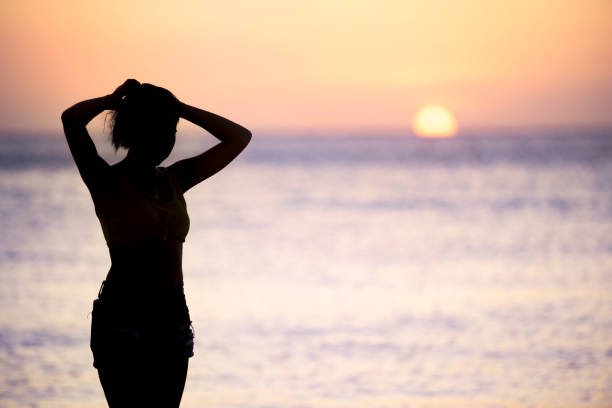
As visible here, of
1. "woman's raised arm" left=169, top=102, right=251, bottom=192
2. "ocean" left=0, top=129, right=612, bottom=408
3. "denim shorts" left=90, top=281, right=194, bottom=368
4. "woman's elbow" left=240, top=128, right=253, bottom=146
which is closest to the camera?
"denim shorts" left=90, top=281, right=194, bottom=368

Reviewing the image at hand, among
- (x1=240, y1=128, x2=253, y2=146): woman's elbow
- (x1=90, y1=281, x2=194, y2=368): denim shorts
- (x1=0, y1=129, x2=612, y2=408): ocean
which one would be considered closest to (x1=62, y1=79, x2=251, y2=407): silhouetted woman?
(x1=90, y1=281, x2=194, y2=368): denim shorts

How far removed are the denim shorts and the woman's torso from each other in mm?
45

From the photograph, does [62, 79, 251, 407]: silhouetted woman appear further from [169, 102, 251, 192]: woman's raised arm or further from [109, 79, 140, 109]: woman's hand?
[169, 102, 251, 192]: woman's raised arm

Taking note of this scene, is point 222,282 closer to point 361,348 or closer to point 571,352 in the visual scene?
point 361,348

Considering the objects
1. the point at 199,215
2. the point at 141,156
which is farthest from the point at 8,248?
the point at 141,156

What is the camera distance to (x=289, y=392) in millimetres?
8062

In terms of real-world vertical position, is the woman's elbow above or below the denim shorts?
above

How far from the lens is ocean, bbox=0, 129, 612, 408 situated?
8.20m

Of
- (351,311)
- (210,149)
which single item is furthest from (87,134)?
(351,311)

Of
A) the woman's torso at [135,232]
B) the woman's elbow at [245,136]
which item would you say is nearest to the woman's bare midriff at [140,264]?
the woman's torso at [135,232]

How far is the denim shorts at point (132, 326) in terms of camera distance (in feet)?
10.4

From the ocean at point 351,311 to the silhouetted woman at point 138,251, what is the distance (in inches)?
182

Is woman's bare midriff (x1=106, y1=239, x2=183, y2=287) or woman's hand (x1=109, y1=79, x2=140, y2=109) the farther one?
woman's hand (x1=109, y1=79, x2=140, y2=109)

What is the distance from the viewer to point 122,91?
3.32 m
